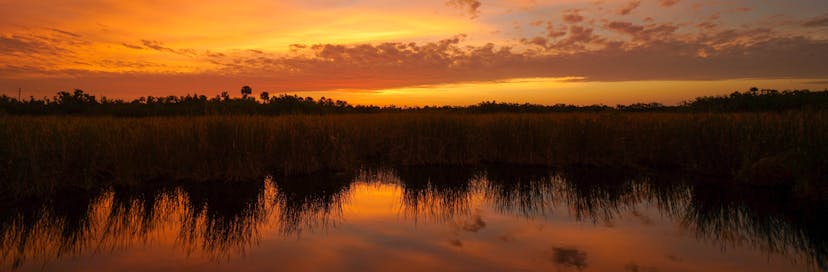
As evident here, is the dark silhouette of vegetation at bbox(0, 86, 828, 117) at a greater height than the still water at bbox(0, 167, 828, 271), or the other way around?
the dark silhouette of vegetation at bbox(0, 86, 828, 117)

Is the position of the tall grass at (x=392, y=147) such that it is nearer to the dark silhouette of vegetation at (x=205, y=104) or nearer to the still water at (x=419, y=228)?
the still water at (x=419, y=228)

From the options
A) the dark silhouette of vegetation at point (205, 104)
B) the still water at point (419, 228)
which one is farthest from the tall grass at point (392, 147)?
the dark silhouette of vegetation at point (205, 104)

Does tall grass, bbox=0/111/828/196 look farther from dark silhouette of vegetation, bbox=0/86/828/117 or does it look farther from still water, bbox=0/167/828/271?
dark silhouette of vegetation, bbox=0/86/828/117

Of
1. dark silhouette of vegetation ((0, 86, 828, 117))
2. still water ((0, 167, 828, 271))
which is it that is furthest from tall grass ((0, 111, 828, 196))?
dark silhouette of vegetation ((0, 86, 828, 117))

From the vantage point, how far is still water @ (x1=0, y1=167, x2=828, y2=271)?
345 centimetres

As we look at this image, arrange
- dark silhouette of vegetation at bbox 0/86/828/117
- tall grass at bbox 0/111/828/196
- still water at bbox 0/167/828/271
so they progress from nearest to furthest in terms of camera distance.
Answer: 1. still water at bbox 0/167/828/271
2. tall grass at bbox 0/111/828/196
3. dark silhouette of vegetation at bbox 0/86/828/117

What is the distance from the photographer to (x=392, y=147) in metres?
9.77

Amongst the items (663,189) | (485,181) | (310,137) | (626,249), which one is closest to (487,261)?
(626,249)

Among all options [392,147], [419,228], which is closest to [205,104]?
[392,147]

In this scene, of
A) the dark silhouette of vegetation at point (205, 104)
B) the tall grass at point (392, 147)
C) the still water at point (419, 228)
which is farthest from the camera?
the dark silhouette of vegetation at point (205, 104)

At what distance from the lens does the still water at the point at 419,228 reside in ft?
11.3

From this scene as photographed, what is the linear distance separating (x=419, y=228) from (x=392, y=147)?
5.44m

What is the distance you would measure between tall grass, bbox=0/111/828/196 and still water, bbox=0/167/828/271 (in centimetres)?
49

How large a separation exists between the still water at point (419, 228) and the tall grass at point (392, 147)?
1.59 feet
